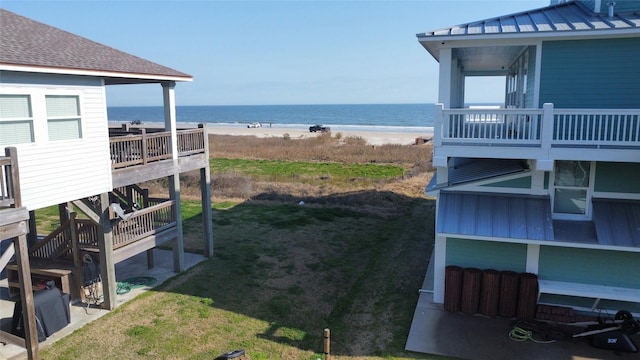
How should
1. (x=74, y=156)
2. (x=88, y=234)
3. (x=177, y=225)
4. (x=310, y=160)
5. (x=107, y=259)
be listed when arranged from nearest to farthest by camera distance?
(x=74, y=156), (x=107, y=259), (x=88, y=234), (x=177, y=225), (x=310, y=160)

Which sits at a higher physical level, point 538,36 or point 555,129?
point 538,36

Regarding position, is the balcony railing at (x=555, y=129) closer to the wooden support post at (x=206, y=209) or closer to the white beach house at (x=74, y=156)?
the white beach house at (x=74, y=156)

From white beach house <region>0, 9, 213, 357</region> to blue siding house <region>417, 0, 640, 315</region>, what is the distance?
23.3 feet

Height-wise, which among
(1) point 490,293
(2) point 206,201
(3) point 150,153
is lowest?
(1) point 490,293

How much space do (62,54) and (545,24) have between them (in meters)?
10.4

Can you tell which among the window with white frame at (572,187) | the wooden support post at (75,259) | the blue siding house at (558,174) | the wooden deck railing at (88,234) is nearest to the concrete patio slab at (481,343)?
the blue siding house at (558,174)

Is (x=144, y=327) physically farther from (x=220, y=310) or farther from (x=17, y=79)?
(x=17, y=79)

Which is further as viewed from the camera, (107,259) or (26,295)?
(107,259)

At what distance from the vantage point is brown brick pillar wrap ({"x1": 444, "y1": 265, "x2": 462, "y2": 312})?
10781mm

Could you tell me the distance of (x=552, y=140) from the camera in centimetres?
984

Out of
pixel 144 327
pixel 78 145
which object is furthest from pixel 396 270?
pixel 78 145

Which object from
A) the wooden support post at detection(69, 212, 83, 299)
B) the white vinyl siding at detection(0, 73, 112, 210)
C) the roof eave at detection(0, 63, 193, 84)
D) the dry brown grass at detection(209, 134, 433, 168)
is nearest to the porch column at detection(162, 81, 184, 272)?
the roof eave at detection(0, 63, 193, 84)

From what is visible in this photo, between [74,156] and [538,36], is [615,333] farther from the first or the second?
[74,156]

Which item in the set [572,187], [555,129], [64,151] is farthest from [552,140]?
[64,151]
